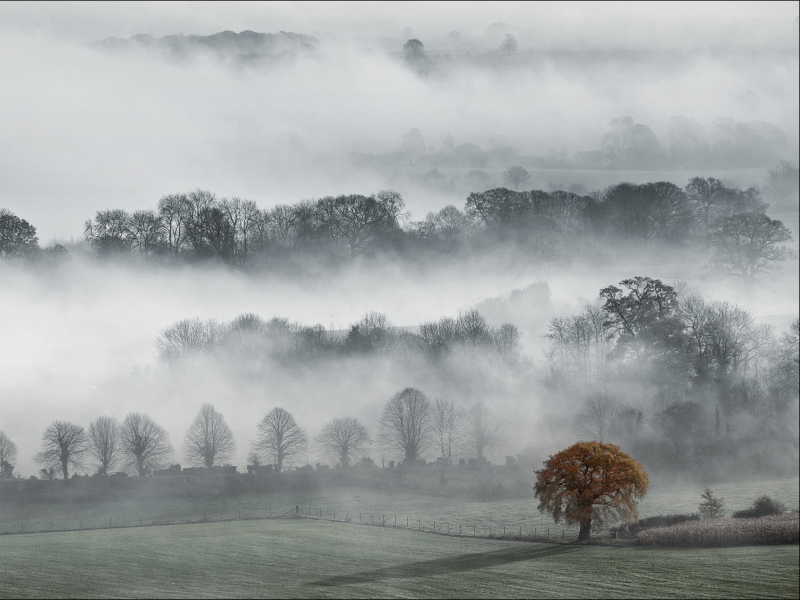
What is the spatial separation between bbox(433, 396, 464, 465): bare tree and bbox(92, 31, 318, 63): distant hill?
9912 millimetres

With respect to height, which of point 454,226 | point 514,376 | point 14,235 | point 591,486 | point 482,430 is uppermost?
point 454,226

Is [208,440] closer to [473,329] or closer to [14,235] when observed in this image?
[14,235]

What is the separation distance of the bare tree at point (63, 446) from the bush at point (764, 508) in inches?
399

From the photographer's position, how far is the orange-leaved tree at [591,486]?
566 inches

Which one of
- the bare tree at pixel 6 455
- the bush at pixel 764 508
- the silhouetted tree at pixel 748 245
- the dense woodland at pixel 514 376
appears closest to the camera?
the bush at pixel 764 508

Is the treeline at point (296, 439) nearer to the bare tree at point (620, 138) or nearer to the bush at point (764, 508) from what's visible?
the bush at point (764, 508)

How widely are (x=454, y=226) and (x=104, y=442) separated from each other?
1051cm

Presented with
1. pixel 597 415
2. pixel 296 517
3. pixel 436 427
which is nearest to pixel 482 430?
pixel 436 427

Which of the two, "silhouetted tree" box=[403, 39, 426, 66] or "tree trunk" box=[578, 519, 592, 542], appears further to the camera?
"silhouetted tree" box=[403, 39, 426, 66]

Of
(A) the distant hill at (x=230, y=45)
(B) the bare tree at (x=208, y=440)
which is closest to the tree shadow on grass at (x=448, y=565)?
(B) the bare tree at (x=208, y=440)

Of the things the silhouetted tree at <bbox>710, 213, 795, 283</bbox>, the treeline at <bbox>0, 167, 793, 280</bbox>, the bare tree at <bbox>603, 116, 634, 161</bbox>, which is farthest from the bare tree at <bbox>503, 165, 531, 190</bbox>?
the silhouetted tree at <bbox>710, 213, 795, 283</bbox>

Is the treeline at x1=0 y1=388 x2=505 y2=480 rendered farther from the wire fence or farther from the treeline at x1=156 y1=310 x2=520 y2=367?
the treeline at x1=156 y1=310 x2=520 y2=367

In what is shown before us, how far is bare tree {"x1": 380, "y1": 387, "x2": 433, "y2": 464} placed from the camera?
60.8 ft

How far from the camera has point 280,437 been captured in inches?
717
